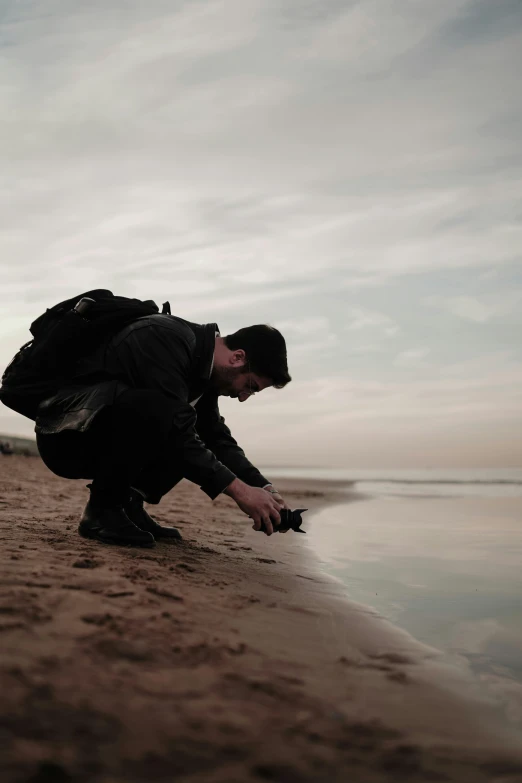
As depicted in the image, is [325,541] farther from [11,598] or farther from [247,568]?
[11,598]

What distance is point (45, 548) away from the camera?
9.62 feet

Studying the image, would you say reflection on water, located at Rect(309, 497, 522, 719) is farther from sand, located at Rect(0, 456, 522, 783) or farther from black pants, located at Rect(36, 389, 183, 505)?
black pants, located at Rect(36, 389, 183, 505)

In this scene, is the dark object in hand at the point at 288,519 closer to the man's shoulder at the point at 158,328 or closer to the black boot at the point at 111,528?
the black boot at the point at 111,528

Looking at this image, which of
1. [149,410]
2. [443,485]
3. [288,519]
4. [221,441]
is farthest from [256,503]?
[443,485]

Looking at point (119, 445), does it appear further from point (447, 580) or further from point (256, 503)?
point (447, 580)

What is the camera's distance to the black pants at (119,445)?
3.03 m

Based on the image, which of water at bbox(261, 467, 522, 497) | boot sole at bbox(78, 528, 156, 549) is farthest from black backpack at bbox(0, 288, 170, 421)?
water at bbox(261, 467, 522, 497)

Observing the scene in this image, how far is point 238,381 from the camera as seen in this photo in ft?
11.4

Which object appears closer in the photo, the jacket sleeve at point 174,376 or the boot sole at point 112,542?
the jacket sleeve at point 174,376

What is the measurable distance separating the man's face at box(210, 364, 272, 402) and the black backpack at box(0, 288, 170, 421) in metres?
0.54

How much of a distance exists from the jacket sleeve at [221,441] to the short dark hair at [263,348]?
1.52 feet

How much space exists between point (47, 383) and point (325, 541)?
9.10 ft

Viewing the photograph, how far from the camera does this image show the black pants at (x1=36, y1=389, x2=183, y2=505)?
9.95ft

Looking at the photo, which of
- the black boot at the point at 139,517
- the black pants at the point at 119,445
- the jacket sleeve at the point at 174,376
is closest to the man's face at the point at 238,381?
the jacket sleeve at the point at 174,376
